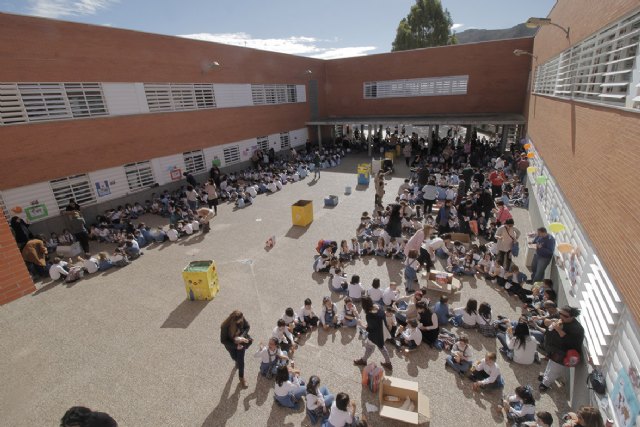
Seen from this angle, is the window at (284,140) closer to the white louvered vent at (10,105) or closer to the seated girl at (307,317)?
the white louvered vent at (10,105)

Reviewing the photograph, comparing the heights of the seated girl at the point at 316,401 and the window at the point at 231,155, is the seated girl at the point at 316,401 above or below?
below

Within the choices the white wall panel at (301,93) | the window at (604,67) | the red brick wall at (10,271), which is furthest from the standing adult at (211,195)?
the white wall panel at (301,93)

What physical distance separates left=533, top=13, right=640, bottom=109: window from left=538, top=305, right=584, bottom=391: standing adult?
3.33 m

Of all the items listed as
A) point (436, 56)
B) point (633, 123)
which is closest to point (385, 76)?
point (436, 56)

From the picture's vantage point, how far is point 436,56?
25.8 meters

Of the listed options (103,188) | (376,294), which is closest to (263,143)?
(103,188)

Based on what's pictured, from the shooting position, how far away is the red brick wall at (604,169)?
13.4 ft

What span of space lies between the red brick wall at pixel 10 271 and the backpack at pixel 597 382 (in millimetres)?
10855

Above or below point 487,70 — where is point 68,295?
below

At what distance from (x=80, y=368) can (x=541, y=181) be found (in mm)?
13428

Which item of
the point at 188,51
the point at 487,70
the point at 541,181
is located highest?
the point at 188,51

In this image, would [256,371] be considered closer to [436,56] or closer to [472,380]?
[472,380]

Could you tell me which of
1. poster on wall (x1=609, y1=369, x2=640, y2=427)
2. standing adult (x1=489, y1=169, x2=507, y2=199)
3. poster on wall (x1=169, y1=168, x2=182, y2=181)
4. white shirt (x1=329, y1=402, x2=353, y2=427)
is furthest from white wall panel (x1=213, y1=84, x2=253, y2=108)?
poster on wall (x1=609, y1=369, x2=640, y2=427)

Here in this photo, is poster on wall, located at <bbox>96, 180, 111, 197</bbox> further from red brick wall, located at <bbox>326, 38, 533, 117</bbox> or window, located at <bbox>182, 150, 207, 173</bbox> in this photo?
red brick wall, located at <bbox>326, 38, 533, 117</bbox>
